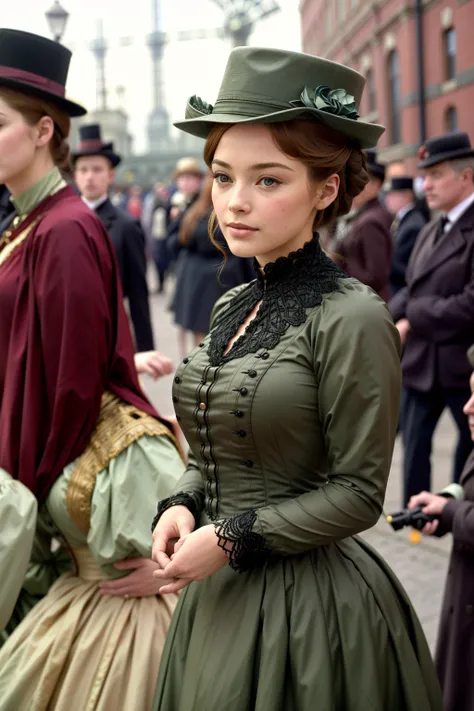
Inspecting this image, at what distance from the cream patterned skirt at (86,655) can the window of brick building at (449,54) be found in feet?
60.1

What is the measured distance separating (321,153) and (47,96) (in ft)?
4.24

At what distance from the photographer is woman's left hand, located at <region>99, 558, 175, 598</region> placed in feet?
9.26

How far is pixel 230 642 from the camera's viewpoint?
199 cm

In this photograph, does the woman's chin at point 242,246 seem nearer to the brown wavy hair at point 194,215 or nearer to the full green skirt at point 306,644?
the full green skirt at point 306,644

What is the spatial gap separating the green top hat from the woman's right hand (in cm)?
87

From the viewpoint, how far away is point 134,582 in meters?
2.82

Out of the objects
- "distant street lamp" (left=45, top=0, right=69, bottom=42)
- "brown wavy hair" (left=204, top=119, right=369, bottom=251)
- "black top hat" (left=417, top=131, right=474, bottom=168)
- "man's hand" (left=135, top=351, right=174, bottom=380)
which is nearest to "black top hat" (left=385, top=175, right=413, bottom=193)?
"distant street lamp" (left=45, top=0, right=69, bottom=42)

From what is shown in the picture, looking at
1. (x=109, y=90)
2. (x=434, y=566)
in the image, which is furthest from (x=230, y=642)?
(x=109, y=90)

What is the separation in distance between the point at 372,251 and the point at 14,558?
175 inches

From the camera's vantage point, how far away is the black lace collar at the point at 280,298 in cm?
203

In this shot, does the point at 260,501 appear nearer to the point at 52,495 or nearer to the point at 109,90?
the point at 52,495

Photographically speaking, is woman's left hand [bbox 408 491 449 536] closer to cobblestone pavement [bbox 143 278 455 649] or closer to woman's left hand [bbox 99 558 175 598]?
woman's left hand [bbox 99 558 175 598]

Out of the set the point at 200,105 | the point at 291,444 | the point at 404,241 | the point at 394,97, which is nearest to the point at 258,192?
the point at 200,105

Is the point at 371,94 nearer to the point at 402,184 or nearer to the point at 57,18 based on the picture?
the point at 57,18
